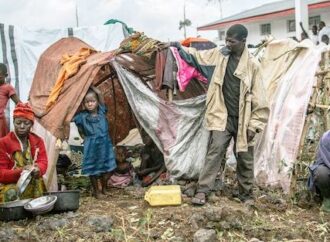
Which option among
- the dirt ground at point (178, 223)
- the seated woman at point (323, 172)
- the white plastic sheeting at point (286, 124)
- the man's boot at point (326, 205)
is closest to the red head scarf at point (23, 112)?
the dirt ground at point (178, 223)

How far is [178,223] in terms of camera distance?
4.65 meters

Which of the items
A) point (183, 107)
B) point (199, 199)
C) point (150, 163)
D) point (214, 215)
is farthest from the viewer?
point (150, 163)

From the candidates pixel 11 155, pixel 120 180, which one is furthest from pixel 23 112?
pixel 120 180

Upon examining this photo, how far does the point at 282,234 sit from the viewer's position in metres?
4.44

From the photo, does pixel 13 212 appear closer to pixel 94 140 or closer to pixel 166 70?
pixel 94 140

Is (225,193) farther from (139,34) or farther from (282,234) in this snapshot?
(139,34)

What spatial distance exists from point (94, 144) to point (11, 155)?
3.10 ft

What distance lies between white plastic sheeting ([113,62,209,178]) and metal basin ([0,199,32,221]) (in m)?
1.85

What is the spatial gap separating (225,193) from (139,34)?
2.24 m

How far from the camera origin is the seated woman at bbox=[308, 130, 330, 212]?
5.09m

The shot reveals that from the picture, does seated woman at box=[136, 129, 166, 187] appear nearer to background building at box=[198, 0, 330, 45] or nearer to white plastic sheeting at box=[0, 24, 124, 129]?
white plastic sheeting at box=[0, 24, 124, 129]

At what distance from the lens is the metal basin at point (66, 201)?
4902 mm

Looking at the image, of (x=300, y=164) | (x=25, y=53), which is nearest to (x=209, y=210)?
(x=300, y=164)

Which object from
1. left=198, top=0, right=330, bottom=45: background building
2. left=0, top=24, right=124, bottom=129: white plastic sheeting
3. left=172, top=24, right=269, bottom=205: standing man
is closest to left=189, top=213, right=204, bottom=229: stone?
left=172, top=24, right=269, bottom=205: standing man
